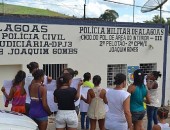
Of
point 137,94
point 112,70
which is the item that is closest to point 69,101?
point 137,94

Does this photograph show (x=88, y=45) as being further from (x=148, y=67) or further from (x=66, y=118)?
(x=66, y=118)

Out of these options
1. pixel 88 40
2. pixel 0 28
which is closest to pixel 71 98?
pixel 0 28

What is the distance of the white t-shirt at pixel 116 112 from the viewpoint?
6070 mm

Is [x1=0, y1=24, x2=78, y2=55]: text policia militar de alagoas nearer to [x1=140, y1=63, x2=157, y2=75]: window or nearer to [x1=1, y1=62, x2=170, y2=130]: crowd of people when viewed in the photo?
[x1=140, y1=63, x2=157, y2=75]: window

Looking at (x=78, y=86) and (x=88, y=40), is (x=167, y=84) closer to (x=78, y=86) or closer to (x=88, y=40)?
(x=88, y=40)

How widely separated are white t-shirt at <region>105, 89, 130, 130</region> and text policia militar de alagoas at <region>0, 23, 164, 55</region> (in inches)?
220


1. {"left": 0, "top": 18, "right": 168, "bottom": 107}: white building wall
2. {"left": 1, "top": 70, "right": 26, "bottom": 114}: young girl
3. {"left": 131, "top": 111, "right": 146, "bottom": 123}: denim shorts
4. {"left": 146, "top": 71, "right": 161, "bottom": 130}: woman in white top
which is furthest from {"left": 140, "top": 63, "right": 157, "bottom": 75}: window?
{"left": 1, "top": 70, "right": 26, "bottom": 114}: young girl

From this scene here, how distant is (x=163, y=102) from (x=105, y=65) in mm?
3226

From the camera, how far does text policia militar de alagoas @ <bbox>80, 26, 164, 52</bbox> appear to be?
41.7 feet

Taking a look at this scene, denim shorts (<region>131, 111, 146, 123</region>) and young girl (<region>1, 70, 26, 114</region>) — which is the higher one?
young girl (<region>1, 70, 26, 114</region>)

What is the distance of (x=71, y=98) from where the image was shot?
6.21m

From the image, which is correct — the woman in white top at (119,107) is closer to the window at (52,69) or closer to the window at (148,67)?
the window at (52,69)

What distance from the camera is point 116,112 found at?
A: 6.18 metres

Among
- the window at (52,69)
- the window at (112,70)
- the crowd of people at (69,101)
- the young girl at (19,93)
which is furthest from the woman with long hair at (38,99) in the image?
the window at (112,70)
